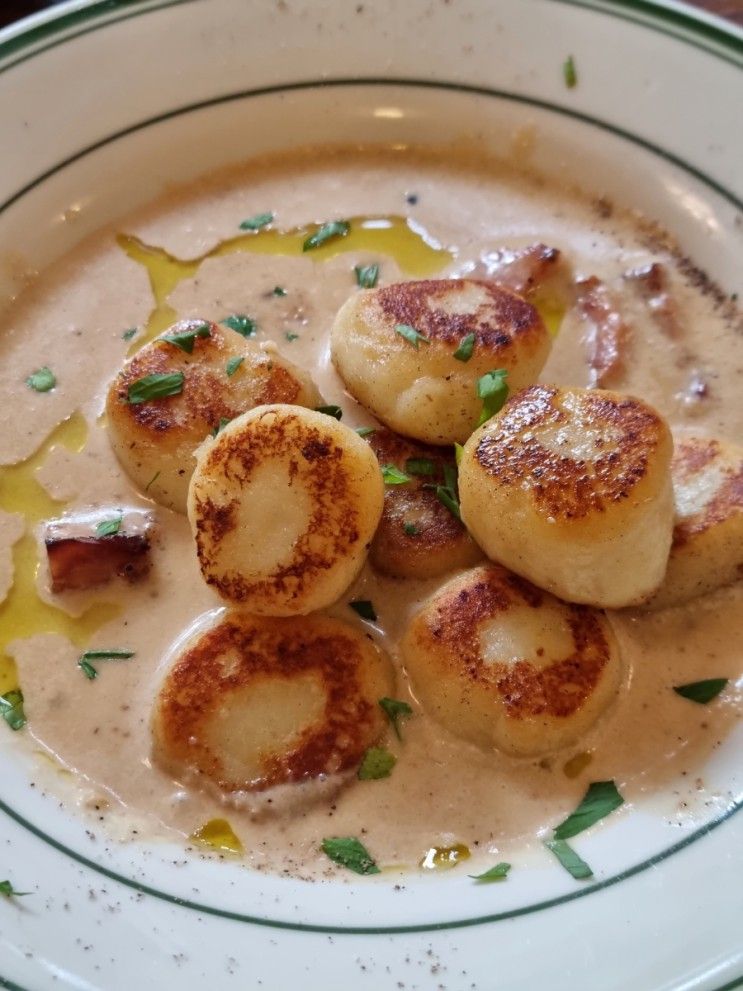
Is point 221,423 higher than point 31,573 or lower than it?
higher

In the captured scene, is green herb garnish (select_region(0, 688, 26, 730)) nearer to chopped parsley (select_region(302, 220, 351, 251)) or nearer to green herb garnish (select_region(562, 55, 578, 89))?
chopped parsley (select_region(302, 220, 351, 251))

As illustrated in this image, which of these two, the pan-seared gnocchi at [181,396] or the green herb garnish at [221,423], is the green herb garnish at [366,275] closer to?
the pan-seared gnocchi at [181,396]

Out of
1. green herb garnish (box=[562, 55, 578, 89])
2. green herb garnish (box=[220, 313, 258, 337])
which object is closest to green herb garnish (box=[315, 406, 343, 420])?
green herb garnish (box=[220, 313, 258, 337])

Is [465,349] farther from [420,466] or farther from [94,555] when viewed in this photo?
[94,555]

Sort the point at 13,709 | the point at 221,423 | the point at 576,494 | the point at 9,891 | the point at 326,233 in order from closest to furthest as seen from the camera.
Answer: the point at 9,891 → the point at 576,494 → the point at 13,709 → the point at 221,423 → the point at 326,233

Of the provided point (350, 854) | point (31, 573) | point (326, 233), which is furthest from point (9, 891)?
point (326, 233)

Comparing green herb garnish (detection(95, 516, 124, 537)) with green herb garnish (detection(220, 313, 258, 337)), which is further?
green herb garnish (detection(220, 313, 258, 337))

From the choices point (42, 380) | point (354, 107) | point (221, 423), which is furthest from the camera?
point (354, 107)
